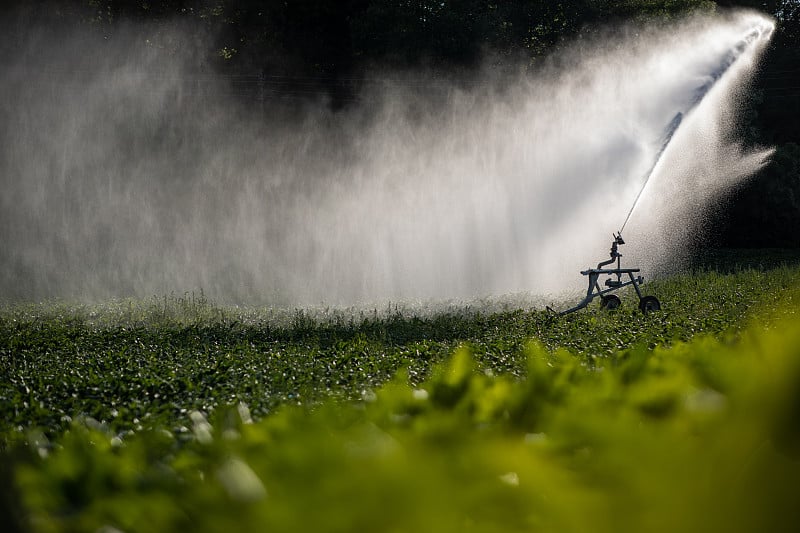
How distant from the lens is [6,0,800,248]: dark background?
2691 centimetres

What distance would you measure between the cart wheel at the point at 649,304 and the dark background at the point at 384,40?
15990mm

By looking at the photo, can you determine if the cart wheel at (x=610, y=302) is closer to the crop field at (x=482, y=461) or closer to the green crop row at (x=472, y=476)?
the crop field at (x=482, y=461)

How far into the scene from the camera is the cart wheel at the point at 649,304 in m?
12.2

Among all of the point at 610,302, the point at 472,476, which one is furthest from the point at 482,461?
the point at 610,302

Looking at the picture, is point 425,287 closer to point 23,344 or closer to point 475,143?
point 475,143

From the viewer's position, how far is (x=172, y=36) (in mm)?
28906

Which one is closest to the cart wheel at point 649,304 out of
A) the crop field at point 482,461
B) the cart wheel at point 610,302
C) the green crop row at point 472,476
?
the cart wheel at point 610,302

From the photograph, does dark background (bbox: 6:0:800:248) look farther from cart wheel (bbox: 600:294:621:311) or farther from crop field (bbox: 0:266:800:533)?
crop field (bbox: 0:266:800:533)

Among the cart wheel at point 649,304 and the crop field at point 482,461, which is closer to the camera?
the crop field at point 482,461

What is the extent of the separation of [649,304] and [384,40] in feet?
55.4

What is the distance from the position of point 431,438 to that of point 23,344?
9.33 m

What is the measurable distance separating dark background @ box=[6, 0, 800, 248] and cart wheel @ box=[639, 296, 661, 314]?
52.5ft

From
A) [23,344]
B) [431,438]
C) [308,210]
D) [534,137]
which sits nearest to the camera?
[431,438]

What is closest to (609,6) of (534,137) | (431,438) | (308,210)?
(534,137)
